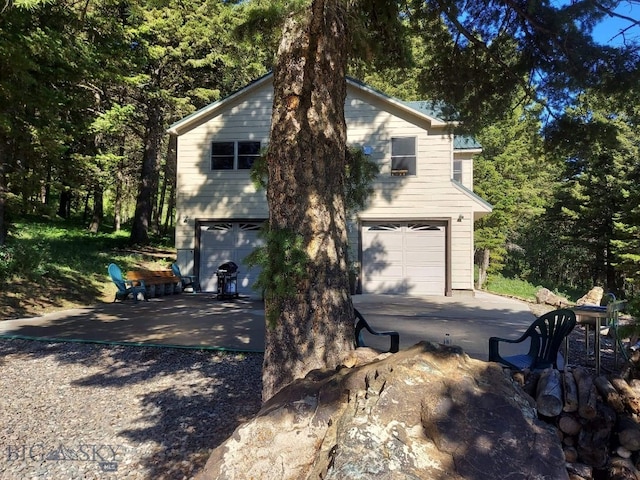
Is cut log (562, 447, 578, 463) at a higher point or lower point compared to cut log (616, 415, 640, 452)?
lower

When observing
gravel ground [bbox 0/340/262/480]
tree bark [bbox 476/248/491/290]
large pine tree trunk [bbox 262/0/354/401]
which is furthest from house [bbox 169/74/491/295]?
large pine tree trunk [bbox 262/0/354/401]

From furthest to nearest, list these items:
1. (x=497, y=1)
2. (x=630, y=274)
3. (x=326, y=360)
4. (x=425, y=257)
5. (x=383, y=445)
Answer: (x=630, y=274), (x=425, y=257), (x=497, y=1), (x=326, y=360), (x=383, y=445)

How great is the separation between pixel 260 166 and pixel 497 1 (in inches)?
136

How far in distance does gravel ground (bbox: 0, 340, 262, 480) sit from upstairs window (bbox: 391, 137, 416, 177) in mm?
9721

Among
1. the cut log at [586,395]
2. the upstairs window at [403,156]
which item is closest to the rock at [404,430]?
the cut log at [586,395]

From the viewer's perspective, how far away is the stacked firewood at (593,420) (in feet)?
9.11

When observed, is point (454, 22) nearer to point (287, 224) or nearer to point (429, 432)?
point (287, 224)

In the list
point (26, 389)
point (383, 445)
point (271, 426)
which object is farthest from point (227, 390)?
point (383, 445)

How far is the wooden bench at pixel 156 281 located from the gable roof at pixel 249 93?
4720 millimetres

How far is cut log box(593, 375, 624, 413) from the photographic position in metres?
3.01

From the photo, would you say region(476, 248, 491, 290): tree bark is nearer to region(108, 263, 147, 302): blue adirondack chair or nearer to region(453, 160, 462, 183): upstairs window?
region(453, 160, 462, 183): upstairs window

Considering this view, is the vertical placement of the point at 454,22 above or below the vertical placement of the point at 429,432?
above

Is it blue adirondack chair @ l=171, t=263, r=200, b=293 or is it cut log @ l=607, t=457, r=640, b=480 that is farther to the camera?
blue adirondack chair @ l=171, t=263, r=200, b=293

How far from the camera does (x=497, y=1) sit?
5.49 m
